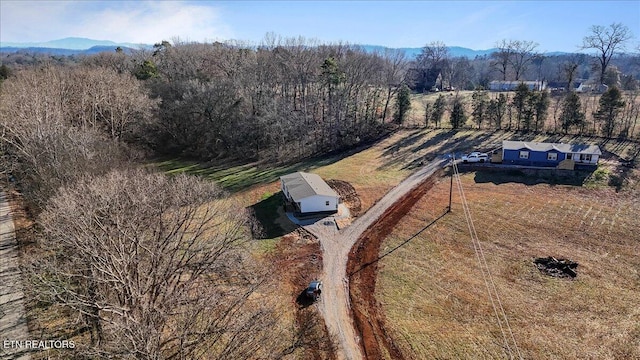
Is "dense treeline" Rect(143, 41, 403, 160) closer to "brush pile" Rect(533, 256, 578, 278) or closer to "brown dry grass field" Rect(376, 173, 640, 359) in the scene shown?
"brown dry grass field" Rect(376, 173, 640, 359)

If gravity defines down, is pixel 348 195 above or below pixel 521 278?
above

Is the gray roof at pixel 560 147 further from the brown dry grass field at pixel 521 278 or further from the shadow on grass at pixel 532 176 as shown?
the brown dry grass field at pixel 521 278

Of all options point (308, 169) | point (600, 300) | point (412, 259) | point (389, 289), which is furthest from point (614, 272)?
point (308, 169)

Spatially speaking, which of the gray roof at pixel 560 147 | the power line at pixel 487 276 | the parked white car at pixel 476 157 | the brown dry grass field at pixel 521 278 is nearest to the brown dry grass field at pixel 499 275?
the brown dry grass field at pixel 521 278

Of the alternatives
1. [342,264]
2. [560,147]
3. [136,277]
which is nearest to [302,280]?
[342,264]

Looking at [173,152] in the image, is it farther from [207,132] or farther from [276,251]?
[276,251]

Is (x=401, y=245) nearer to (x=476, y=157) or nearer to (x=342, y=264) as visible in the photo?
(x=342, y=264)
